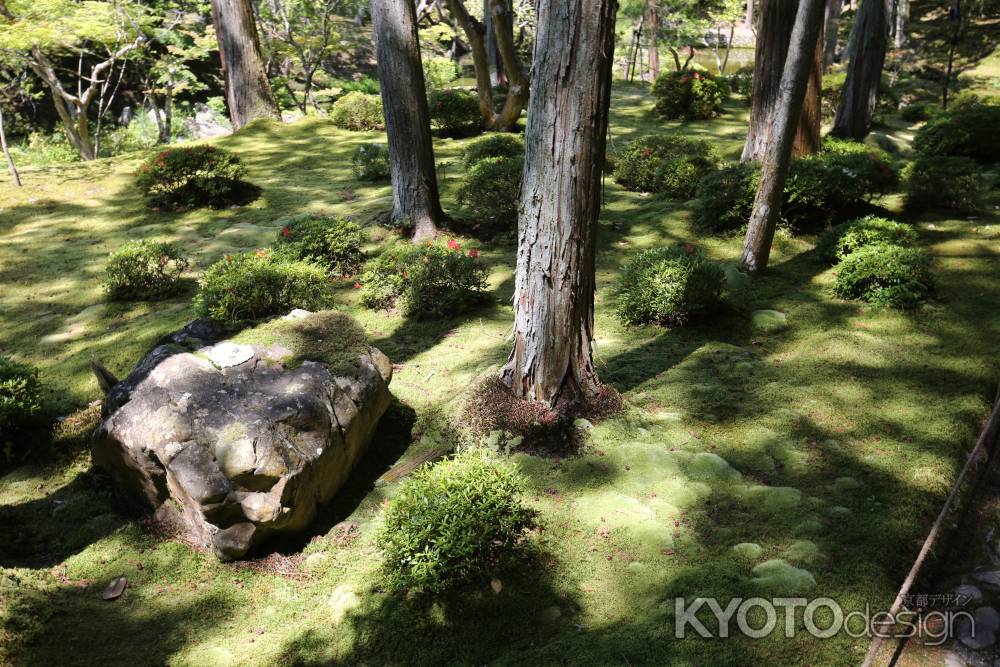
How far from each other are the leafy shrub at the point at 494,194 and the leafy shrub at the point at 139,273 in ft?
13.5

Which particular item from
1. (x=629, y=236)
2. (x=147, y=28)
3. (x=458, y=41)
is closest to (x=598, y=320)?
(x=629, y=236)

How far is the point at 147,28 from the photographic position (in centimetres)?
1498

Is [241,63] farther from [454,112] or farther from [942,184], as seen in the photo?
[942,184]

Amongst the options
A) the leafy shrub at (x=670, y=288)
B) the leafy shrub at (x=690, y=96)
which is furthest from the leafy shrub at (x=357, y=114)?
the leafy shrub at (x=670, y=288)

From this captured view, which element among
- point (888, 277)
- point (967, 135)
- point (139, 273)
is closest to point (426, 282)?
point (139, 273)

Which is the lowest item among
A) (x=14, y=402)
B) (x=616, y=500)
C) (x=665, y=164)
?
(x=616, y=500)

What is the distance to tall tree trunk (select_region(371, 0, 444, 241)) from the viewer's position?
817 centimetres

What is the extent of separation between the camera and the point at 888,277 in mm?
6434

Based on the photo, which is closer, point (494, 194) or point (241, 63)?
point (494, 194)

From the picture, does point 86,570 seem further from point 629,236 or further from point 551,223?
point 629,236

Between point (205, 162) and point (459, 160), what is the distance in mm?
4710

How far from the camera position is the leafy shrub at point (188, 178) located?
34.0 feet

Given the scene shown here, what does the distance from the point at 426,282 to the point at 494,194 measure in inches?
102

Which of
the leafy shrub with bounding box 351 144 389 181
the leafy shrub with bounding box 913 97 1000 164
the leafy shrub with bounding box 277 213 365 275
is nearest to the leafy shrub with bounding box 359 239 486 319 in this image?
the leafy shrub with bounding box 277 213 365 275
